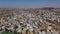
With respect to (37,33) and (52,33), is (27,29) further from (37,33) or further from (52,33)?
(52,33)

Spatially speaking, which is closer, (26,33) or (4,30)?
(26,33)

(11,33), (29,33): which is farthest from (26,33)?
(11,33)

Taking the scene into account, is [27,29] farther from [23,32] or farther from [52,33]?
[52,33]

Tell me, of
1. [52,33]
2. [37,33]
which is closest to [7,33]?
[37,33]

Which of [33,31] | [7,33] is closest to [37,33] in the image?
[33,31]

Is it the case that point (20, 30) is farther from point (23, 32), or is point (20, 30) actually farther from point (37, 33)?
point (37, 33)

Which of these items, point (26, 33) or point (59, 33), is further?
point (59, 33)

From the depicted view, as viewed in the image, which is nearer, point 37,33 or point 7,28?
point 37,33
